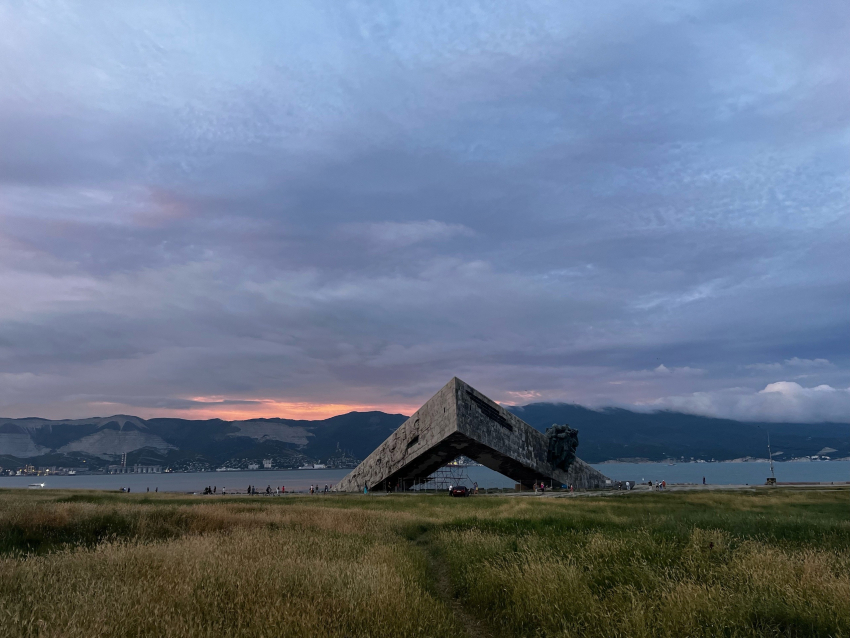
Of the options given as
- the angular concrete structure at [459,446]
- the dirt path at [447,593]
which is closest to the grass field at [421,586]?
the dirt path at [447,593]

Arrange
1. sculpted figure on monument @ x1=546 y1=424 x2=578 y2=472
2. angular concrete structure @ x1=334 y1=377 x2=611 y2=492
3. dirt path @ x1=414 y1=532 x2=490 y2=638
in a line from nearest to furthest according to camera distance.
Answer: dirt path @ x1=414 y1=532 x2=490 y2=638
angular concrete structure @ x1=334 y1=377 x2=611 y2=492
sculpted figure on monument @ x1=546 y1=424 x2=578 y2=472

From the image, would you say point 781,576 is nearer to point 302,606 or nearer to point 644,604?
point 644,604

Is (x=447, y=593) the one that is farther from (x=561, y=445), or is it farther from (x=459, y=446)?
(x=561, y=445)

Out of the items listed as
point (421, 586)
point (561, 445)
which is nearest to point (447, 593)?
point (421, 586)

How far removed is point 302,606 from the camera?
6.89 metres

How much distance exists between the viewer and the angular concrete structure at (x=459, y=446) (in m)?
42.4

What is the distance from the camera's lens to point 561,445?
159ft

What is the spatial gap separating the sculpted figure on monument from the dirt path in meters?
34.0

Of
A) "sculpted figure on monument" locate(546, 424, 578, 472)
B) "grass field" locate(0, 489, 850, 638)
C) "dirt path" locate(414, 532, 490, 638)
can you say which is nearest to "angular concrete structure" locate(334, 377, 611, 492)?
"sculpted figure on monument" locate(546, 424, 578, 472)

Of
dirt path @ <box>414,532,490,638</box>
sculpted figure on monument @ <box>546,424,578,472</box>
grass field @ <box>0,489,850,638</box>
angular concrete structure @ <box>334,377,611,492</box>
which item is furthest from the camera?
sculpted figure on monument @ <box>546,424,578,472</box>

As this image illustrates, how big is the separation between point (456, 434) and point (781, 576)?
32875 millimetres

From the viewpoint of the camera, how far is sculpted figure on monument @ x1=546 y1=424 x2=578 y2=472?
48375mm

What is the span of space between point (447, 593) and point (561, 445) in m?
40.3

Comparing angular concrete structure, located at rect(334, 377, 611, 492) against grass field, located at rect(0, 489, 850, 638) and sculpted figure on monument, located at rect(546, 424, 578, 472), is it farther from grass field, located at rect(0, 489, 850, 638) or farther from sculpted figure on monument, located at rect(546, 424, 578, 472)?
grass field, located at rect(0, 489, 850, 638)
